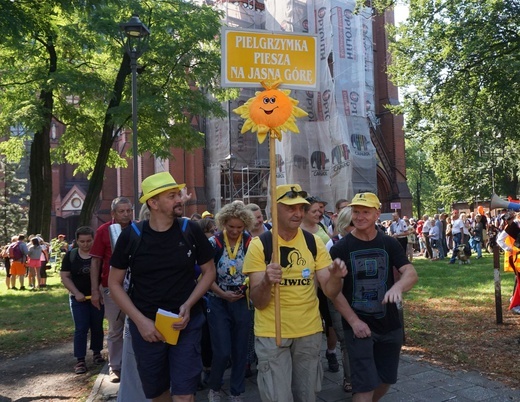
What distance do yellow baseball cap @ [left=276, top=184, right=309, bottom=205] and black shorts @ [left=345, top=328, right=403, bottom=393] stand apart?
99 centimetres

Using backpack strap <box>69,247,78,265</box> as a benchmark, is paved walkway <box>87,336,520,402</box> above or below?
below

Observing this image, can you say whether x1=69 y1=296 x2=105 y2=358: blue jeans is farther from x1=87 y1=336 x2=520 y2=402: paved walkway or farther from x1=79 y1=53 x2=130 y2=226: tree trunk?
x1=79 y1=53 x2=130 y2=226: tree trunk

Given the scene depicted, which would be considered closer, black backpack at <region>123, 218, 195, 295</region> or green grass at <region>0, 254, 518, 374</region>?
black backpack at <region>123, 218, 195, 295</region>

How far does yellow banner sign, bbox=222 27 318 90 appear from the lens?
4.11m

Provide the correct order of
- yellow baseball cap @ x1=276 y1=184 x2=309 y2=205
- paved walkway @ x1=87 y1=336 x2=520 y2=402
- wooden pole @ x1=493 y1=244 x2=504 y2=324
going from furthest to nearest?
wooden pole @ x1=493 y1=244 x2=504 y2=324 → paved walkway @ x1=87 y1=336 x2=520 y2=402 → yellow baseball cap @ x1=276 y1=184 x2=309 y2=205

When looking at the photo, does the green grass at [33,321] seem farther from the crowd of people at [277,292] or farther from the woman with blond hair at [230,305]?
the crowd of people at [277,292]

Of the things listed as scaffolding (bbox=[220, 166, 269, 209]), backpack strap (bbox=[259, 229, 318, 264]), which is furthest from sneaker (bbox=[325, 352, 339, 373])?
scaffolding (bbox=[220, 166, 269, 209])

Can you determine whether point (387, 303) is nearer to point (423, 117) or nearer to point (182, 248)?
point (182, 248)

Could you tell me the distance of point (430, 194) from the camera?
6544cm

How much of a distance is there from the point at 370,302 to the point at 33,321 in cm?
880

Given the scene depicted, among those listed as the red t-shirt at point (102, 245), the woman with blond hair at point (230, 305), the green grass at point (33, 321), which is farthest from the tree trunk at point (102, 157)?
the woman with blond hair at point (230, 305)

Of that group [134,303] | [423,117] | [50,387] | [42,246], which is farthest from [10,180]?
[134,303]

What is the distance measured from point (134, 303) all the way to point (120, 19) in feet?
51.5

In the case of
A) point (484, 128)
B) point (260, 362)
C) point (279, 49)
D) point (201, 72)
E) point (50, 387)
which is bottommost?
point (50, 387)
